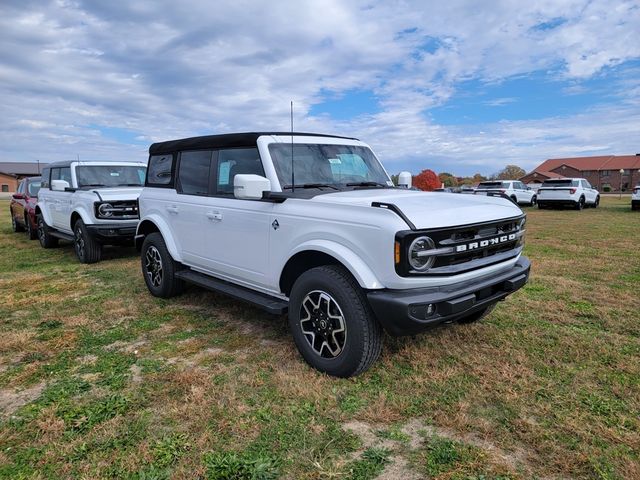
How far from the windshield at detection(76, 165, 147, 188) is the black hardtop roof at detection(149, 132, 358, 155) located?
3698 millimetres

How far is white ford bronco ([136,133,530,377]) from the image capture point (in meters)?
2.98

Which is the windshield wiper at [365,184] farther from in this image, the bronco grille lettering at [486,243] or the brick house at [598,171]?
the brick house at [598,171]

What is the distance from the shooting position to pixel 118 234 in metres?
7.83

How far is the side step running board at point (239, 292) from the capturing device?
12.3 ft

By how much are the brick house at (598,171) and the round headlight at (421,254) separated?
76376 millimetres

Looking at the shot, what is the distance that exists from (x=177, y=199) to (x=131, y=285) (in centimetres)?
201

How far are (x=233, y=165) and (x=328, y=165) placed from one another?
953mm

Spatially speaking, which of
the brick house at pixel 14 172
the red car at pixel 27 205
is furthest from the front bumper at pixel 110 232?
the brick house at pixel 14 172

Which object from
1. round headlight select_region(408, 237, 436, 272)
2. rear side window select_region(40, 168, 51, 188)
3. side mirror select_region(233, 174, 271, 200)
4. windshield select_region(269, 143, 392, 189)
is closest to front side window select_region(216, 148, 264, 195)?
windshield select_region(269, 143, 392, 189)

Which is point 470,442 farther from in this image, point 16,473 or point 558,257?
point 558,257

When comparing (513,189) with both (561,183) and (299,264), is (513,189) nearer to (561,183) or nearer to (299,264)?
(561,183)

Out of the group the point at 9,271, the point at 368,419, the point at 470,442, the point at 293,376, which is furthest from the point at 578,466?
the point at 9,271

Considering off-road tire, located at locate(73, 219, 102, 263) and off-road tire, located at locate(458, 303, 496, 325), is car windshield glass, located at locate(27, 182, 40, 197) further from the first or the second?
off-road tire, located at locate(458, 303, 496, 325)

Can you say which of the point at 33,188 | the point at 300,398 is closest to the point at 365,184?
the point at 300,398
